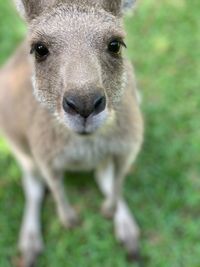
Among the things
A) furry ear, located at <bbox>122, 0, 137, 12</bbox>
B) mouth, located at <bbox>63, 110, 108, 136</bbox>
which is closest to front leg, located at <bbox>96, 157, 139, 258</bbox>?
mouth, located at <bbox>63, 110, 108, 136</bbox>

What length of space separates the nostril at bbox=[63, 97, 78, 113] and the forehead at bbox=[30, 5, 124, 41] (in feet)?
1.06

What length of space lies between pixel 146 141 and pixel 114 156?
3.27ft

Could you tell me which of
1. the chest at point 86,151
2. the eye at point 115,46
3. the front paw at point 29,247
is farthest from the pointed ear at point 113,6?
the front paw at point 29,247

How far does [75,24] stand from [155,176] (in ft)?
6.32

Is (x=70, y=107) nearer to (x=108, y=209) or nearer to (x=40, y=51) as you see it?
(x=40, y=51)

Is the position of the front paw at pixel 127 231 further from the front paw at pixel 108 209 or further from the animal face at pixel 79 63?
the animal face at pixel 79 63

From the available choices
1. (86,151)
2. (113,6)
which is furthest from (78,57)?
(86,151)

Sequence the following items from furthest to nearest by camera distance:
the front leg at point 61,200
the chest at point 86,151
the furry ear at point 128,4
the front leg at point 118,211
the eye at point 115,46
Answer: the front leg at point 118,211, the front leg at point 61,200, the chest at point 86,151, the furry ear at point 128,4, the eye at point 115,46

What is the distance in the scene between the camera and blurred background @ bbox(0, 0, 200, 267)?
388cm

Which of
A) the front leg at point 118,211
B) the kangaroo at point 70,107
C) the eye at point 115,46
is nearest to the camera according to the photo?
the kangaroo at point 70,107

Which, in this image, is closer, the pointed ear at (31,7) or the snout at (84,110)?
the snout at (84,110)

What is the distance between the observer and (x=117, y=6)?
2.71 meters

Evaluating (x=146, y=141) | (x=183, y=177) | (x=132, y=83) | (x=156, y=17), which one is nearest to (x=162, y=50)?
(x=156, y=17)

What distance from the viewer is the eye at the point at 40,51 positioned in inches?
101
